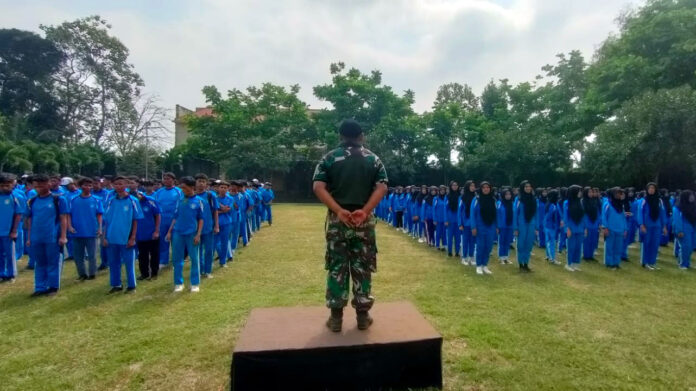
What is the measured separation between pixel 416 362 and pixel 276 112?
3297 centimetres

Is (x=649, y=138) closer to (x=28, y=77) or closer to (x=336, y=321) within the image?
(x=336, y=321)

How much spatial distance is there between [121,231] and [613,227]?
10.5 metres

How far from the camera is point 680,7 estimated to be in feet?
78.4

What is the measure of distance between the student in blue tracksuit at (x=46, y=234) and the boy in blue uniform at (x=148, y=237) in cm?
122

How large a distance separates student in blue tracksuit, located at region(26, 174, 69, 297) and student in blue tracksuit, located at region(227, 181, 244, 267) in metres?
3.30

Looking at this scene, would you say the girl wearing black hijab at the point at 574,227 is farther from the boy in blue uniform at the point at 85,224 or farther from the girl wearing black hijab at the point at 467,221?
the boy in blue uniform at the point at 85,224

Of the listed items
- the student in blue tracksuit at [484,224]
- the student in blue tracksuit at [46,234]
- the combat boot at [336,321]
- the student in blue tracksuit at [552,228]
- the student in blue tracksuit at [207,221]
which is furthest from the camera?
the student in blue tracksuit at [552,228]

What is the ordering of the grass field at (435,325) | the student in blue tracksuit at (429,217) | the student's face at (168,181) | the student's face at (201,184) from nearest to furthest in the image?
the grass field at (435,325), the student's face at (201,184), the student's face at (168,181), the student in blue tracksuit at (429,217)

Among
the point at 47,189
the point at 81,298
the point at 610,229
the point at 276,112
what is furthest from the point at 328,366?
the point at 276,112

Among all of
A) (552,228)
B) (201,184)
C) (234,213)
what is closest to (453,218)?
(552,228)

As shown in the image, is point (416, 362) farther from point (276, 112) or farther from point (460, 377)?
point (276, 112)

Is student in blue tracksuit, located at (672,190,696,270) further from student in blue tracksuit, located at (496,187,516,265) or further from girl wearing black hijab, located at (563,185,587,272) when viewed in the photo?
student in blue tracksuit, located at (496,187,516,265)

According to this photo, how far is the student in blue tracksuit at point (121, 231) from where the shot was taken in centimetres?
679

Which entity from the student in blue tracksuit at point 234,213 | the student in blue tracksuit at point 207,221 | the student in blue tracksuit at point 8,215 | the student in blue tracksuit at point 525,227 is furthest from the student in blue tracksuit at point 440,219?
the student in blue tracksuit at point 8,215
